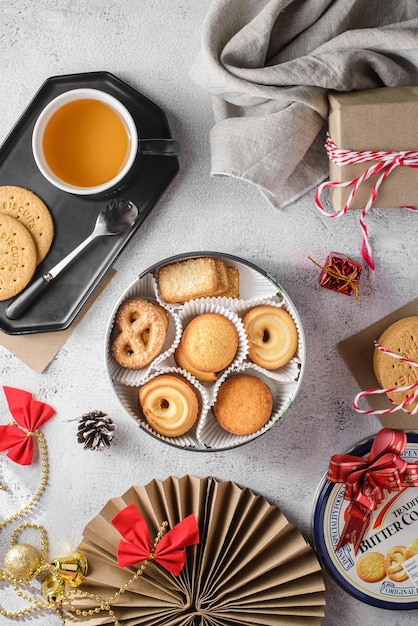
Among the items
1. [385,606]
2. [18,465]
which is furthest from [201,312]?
[385,606]

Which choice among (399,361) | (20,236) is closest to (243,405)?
(399,361)

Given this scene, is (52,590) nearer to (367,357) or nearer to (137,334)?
(137,334)

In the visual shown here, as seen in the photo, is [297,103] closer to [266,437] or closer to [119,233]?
[119,233]

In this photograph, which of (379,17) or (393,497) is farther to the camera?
(393,497)

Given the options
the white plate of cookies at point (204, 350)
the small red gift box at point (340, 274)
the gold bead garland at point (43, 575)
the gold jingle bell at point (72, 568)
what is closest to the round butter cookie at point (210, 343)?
the white plate of cookies at point (204, 350)

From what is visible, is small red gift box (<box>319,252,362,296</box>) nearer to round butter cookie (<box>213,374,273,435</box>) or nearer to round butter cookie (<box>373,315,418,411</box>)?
round butter cookie (<box>373,315,418,411</box>)

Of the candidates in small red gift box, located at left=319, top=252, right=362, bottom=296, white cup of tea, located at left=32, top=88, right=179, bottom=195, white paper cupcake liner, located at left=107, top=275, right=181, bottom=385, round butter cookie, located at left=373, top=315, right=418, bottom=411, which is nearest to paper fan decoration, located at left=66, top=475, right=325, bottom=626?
white paper cupcake liner, located at left=107, top=275, right=181, bottom=385

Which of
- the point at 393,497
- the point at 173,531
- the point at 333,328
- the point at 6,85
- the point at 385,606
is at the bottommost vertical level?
the point at 385,606
